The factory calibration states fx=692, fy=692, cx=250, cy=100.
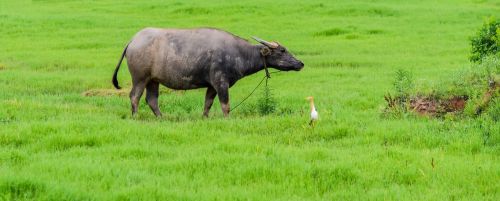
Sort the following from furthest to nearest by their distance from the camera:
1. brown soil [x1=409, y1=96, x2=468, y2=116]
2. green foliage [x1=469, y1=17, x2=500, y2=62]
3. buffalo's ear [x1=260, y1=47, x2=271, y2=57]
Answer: green foliage [x1=469, y1=17, x2=500, y2=62], buffalo's ear [x1=260, y1=47, x2=271, y2=57], brown soil [x1=409, y1=96, x2=468, y2=116]

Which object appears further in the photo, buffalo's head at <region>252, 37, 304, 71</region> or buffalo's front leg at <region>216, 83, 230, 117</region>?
buffalo's head at <region>252, 37, 304, 71</region>

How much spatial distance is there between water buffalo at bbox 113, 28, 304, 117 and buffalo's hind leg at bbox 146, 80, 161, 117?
0.36 meters

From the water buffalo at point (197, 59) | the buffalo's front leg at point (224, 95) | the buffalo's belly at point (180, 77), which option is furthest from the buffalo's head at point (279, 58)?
the buffalo's belly at point (180, 77)

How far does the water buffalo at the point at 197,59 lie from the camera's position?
12445 millimetres

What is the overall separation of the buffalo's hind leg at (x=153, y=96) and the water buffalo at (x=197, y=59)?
1.19ft

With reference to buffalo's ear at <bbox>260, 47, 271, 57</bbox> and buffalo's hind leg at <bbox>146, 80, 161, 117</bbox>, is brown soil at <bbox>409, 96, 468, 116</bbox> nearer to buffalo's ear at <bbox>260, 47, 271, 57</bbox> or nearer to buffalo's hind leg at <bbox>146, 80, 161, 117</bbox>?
buffalo's ear at <bbox>260, 47, 271, 57</bbox>

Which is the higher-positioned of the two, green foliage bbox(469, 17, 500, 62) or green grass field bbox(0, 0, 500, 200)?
green foliage bbox(469, 17, 500, 62)

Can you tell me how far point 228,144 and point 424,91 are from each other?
4.26m

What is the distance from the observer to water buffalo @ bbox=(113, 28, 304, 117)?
12.4 metres

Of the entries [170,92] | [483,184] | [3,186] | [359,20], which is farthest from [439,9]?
[3,186]

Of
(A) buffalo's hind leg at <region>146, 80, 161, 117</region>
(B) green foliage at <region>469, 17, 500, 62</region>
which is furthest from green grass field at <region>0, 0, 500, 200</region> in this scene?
(B) green foliage at <region>469, 17, 500, 62</region>

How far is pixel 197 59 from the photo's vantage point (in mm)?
12438

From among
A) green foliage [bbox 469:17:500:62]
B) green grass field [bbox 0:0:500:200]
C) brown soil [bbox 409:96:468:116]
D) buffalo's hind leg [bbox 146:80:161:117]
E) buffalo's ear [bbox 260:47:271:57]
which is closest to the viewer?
green grass field [bbox 0:0:500:200]

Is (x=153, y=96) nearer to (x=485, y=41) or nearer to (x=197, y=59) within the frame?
(x=197, y=59)
